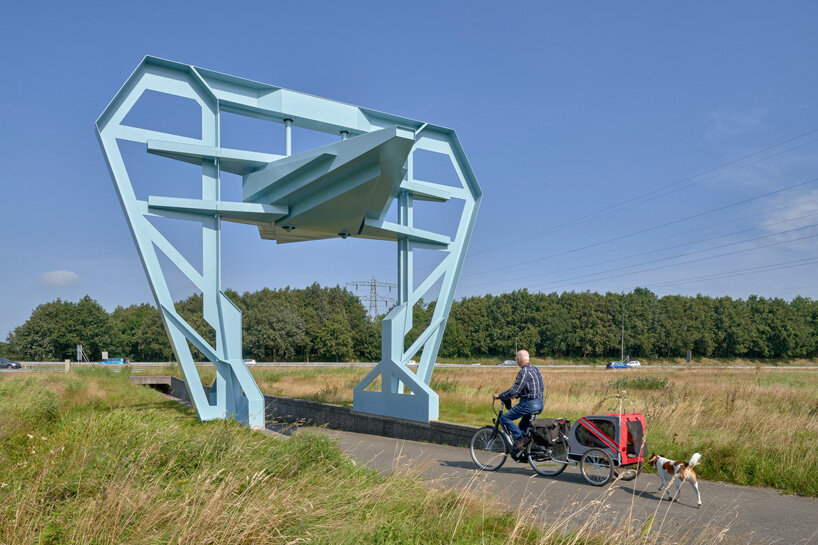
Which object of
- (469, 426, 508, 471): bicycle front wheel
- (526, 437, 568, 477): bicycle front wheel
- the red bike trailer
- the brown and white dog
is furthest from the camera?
(469, 426, 508, 471): bicycle front wheel

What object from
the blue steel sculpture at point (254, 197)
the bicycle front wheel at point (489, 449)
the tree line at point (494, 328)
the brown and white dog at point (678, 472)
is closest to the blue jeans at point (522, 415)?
the bicycle front wheel at point (489, 449)

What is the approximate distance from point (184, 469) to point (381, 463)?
3727 mm

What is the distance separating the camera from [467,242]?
15.3m

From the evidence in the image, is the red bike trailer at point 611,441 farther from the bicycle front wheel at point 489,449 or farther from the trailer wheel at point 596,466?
the bicycle front wheel at point 489,449

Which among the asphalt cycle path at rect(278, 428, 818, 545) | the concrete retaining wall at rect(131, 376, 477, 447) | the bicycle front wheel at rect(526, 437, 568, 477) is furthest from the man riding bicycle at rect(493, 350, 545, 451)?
the concrete retaining wall at rect(131, 376, 477, 447)

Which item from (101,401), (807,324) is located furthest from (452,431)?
(807,324)

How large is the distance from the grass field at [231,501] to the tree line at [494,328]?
6814 cm

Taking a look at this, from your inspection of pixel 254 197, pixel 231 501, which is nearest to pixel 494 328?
pixel 254 197

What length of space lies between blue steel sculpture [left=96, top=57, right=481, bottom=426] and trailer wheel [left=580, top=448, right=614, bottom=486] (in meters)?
4.94

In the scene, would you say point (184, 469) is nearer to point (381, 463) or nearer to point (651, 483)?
point (381, 463)

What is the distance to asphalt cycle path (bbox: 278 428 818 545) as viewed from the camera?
17.3ft

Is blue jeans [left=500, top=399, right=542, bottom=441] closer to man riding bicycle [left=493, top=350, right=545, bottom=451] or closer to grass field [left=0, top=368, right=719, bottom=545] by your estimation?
man riding bicycle [left=493, top=350, right=545, bottom=451]

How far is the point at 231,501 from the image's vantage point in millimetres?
4660

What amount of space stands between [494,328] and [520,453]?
75.7m
